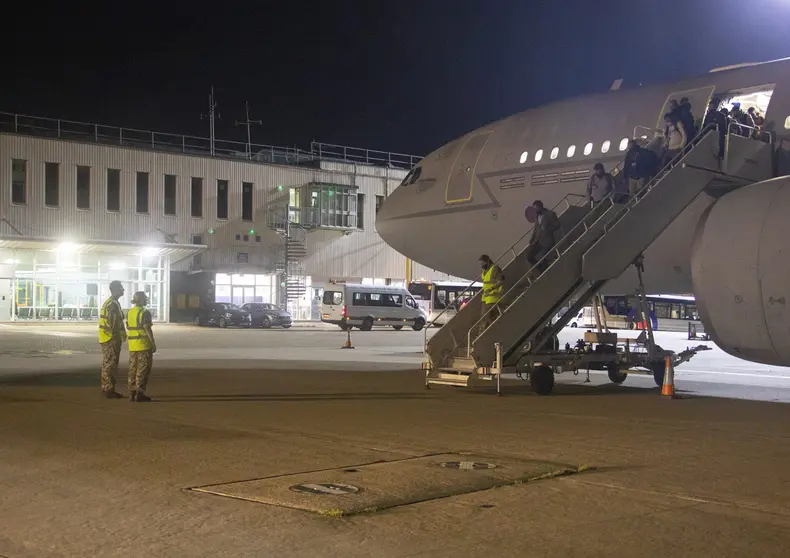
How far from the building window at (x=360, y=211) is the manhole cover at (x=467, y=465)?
53.3 m

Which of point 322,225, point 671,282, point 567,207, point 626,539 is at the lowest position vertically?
point 626,539

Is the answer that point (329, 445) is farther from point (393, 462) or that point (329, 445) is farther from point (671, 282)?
point (671, 282)

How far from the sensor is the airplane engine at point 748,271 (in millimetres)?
11797

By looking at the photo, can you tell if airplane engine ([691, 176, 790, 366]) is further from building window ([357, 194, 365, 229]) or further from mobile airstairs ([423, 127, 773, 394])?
building window ([357, 194, 365, 229])

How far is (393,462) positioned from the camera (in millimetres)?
8289

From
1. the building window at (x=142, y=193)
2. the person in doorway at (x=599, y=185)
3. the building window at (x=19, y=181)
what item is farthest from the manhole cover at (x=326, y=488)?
the building window at (x=142, y=193)

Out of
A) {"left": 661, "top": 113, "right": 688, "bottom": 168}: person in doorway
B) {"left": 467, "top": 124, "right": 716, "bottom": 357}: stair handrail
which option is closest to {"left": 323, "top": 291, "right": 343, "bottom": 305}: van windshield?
{"left": 467, "top": 124, "right": 716, "bottom": 357}: stair handrail

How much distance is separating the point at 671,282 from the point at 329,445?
8.47 meters

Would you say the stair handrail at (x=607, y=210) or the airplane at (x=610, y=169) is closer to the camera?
the airplane at (x=610, y=169)

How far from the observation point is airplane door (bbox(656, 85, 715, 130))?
49.5ft

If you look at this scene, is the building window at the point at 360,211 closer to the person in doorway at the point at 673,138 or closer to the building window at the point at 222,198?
the building window at the point at 222,198

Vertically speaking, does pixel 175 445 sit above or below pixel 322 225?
below

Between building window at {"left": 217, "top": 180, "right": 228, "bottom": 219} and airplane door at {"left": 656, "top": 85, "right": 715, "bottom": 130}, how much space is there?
4284 cm

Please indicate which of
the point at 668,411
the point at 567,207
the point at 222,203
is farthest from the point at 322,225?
the point at 668,411
